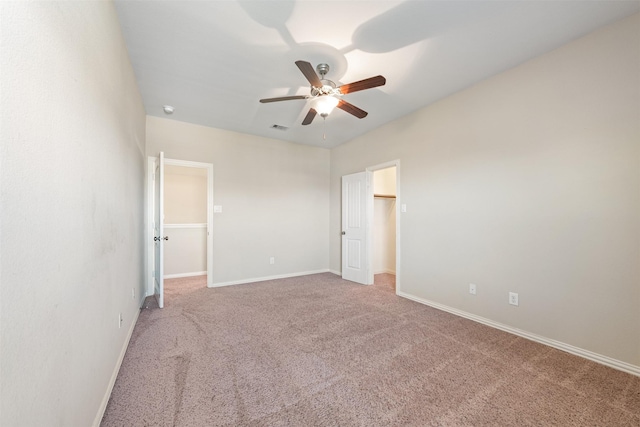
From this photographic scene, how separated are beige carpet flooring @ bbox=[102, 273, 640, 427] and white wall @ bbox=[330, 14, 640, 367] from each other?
39 cm

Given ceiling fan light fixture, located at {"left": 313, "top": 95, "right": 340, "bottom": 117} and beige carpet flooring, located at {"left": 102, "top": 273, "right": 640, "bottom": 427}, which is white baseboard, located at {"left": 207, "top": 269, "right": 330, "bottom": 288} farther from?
ceiling fan light fixture, located at {"left": 313, "top": 95, "right": 340, "bottom": 117}

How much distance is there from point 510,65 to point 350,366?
10.6 feet

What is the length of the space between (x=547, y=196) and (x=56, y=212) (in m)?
3.46

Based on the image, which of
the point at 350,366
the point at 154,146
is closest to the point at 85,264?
the point at 350,366

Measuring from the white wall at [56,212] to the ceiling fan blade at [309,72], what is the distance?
1.22 meters

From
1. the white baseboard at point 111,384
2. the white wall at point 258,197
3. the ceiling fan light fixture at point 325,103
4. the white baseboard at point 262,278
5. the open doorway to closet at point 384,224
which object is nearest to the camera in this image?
the white baseboard at point 111,384

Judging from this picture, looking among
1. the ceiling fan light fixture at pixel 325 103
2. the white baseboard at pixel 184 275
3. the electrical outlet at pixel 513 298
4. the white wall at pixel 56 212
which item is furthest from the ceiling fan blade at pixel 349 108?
the white baseboard at pixel 184 275

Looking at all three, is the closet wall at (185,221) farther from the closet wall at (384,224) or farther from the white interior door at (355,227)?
the closet wall at (384,224)

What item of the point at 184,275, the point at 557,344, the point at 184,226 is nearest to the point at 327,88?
the point at 557,344

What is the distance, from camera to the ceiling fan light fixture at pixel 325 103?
7.62ft

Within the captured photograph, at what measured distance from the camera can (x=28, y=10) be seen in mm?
806

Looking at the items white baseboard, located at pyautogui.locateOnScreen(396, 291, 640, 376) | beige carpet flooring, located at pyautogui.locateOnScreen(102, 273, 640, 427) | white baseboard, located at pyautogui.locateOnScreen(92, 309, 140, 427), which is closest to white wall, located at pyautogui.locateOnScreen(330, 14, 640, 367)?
white baseboard, located at pyautogui.locateOnScreen(396, 291, 640, 376)

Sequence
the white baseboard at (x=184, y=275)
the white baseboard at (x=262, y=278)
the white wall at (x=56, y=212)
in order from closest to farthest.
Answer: the white wall at (x=56, y=212) < the white baseboard at (x=262, y=278) < the white baseboard at (x=184, y=275)

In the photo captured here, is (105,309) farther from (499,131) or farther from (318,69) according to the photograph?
(499,131)
